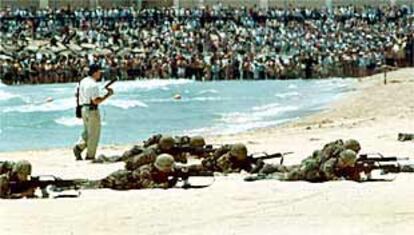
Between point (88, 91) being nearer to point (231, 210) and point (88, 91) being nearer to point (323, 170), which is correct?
point (323, 170)

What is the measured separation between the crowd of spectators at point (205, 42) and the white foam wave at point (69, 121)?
20079mm

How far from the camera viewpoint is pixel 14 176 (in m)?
11.6

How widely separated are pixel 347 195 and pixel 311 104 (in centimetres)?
2678

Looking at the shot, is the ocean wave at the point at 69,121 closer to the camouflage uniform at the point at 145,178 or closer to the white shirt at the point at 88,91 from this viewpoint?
the white shirt at the point at 88,91

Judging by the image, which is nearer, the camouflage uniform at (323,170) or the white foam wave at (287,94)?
the camouflage uniform at (323,170)

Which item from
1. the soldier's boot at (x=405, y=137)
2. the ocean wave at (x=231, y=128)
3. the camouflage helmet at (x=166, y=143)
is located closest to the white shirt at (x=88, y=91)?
the camouflage helmet at (x=166, y=143)

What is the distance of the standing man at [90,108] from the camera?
15516mm

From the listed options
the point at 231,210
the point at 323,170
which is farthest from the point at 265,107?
the point at 231,210

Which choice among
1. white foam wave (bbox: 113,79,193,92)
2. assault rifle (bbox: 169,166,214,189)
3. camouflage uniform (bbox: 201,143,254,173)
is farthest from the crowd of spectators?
assault rifle (bbox: 169,166,214,189)

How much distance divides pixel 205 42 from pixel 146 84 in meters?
11.8

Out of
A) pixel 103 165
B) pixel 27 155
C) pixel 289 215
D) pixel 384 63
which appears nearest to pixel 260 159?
pixel 103 165

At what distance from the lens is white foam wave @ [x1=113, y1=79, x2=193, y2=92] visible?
49.9m

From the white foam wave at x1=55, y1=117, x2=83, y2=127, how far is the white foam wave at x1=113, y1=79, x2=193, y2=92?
53.1 feet

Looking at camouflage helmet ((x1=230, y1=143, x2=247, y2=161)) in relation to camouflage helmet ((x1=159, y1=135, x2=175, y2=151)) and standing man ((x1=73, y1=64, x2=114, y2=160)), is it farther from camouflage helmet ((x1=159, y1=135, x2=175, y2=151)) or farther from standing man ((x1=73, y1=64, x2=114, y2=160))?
standing man ((x1=73, y1=64, x2=114, y2=160))
